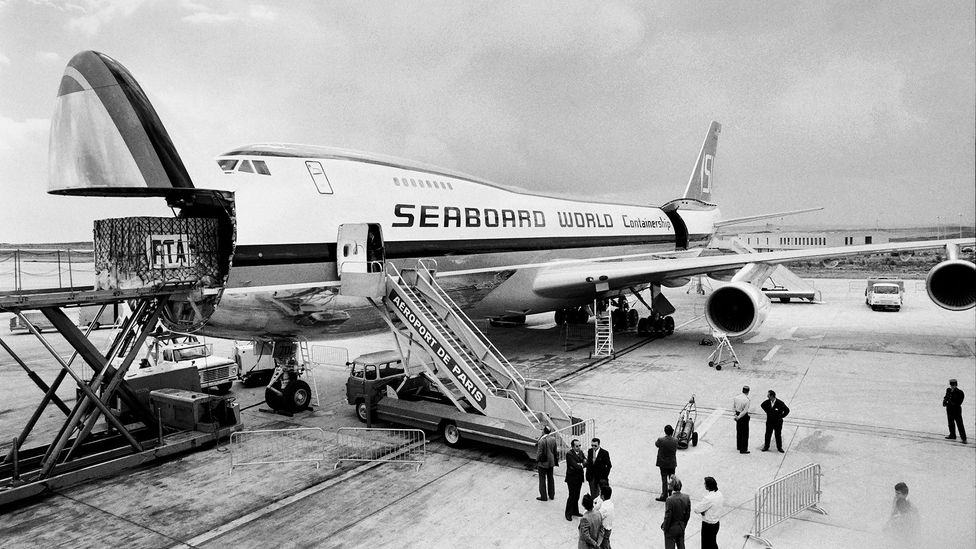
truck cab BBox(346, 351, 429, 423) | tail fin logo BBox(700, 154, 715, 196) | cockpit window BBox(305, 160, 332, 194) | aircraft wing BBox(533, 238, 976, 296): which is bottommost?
truck cab BBox(346, 351, 429, 423)

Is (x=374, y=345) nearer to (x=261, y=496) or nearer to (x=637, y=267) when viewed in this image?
(x=637, y=267)

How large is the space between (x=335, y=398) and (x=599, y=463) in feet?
26.2

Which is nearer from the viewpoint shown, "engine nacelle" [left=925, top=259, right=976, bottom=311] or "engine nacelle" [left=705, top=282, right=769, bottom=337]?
"engine nacelle" [left=925, top=259, right=976, bottom=311]

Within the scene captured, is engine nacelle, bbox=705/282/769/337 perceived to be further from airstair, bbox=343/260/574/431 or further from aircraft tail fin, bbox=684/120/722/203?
aircraft tail fin, bbox=684/120/722/203

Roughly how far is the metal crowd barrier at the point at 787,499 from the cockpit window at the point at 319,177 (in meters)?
8.16

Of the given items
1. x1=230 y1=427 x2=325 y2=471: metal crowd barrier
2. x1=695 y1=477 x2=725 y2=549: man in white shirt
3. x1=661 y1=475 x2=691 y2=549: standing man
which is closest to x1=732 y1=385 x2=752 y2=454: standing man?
x1=695 y1=477 x2=725 y2=549: man in white shirt

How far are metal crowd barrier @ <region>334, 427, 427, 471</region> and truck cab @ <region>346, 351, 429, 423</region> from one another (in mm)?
552

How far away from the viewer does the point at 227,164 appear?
32.5ft

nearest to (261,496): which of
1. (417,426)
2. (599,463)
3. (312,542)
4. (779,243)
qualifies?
(312,542)

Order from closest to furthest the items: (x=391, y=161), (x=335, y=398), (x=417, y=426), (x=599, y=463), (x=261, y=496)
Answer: (x=599, y=463)
(x=261, y=496)
(x=417, y=426)
(x=391, y=161)
(x=335, y=398)

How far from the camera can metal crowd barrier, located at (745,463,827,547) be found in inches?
286

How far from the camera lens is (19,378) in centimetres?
1806

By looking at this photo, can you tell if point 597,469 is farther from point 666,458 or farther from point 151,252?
point 151,252

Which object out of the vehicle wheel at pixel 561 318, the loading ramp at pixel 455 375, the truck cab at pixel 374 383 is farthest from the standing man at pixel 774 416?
the vehicle wheel at pixel 561 318
